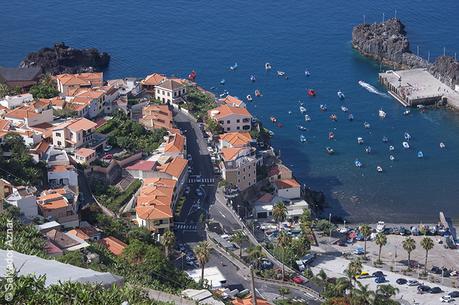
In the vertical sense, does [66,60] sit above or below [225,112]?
below

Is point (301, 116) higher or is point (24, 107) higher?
point (24, 107)

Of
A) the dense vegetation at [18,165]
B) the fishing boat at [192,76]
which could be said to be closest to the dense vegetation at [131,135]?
the dense vegetation at [18,165]

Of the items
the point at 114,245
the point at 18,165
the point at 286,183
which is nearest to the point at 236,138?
the point at 286,183

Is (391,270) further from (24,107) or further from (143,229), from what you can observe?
(24,107)

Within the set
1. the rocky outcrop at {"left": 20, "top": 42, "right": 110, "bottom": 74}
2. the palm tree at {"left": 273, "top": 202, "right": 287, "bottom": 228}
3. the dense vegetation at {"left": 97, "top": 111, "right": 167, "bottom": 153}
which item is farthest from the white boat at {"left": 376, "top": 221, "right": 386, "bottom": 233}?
the rocky outcrop at {"left": 20, "top": 42, "right": 110, "bottom": 74}

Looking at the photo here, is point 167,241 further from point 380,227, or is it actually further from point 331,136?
point 331,136

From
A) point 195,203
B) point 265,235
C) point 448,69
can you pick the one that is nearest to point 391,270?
point 265,235
